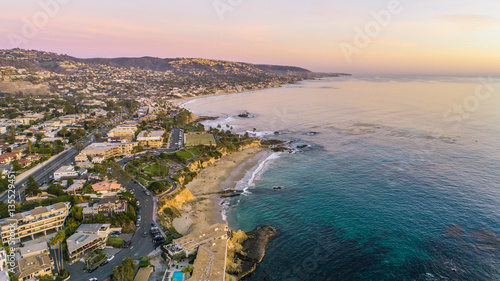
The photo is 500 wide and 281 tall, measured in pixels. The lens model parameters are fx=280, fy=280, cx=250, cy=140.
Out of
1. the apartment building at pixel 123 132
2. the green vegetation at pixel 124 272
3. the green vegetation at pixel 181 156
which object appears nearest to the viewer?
the green vegetation at pixel 124 272

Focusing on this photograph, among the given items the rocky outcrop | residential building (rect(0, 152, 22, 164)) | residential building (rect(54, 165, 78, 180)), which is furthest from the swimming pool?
residential building (rect(0, 152, 22, 164))

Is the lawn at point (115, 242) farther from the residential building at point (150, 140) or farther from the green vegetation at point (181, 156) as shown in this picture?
the residential building at point (150, 140)

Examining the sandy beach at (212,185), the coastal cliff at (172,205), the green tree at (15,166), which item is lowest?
the sandy beach at (212,185)

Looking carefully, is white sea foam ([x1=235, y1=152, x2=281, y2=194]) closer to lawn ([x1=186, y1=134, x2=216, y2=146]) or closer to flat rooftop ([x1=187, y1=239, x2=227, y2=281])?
lawn ([x1=186, y1=134, x2=216, y2=146])

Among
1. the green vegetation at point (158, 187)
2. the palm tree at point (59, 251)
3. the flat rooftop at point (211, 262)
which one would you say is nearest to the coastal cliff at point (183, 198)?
the green vegetation at point (158, 187)

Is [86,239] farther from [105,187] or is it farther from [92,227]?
[105,187]

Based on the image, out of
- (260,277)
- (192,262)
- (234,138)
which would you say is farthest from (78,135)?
(260,277)

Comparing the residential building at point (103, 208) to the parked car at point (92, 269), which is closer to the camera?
the parked car at point (92, 269)

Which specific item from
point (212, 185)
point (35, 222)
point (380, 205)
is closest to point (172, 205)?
point (212, 185)
